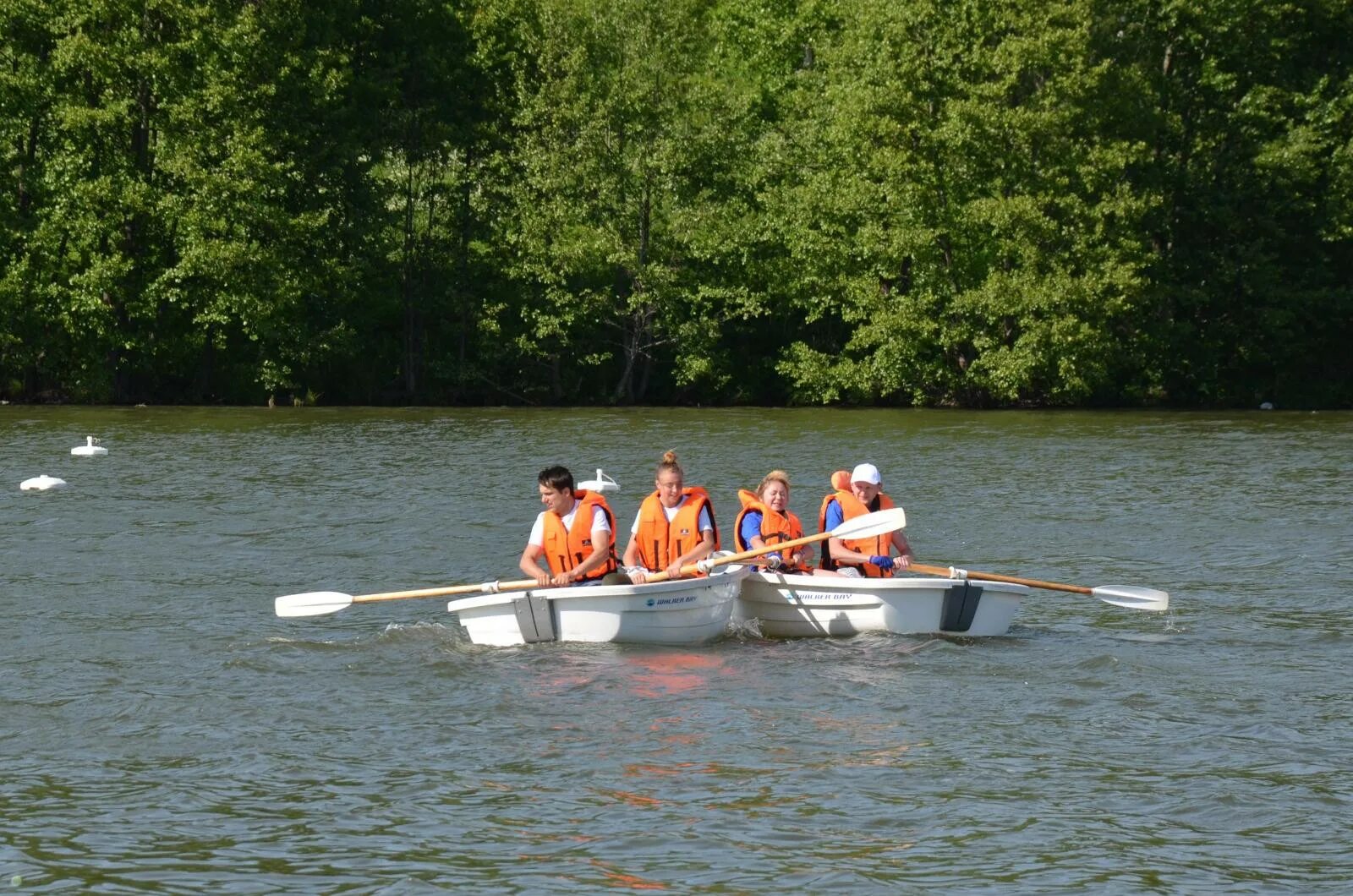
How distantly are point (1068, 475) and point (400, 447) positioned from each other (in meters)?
12.1

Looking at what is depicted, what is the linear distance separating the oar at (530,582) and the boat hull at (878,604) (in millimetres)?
312

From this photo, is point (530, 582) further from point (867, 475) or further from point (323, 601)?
point (867, 475)

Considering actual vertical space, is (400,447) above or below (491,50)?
below

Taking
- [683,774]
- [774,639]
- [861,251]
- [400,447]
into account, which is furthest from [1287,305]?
→ [683,774]

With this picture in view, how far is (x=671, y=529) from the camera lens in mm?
14438

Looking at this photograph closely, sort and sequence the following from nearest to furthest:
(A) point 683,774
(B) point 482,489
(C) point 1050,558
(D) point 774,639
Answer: (A) point 683,774 → (D) point 774,639 → (C) point 1050,558 → (B) point 482,489

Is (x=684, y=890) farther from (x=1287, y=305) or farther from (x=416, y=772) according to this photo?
(x=1287, y=305)

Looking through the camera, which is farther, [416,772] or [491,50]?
[491,50]

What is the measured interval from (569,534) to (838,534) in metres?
2.15

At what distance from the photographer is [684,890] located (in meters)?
8.23

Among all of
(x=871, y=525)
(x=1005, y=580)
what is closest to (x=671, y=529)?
(x=871, y=525)

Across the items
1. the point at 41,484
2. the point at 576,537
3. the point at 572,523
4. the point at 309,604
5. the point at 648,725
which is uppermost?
the point at 572,523

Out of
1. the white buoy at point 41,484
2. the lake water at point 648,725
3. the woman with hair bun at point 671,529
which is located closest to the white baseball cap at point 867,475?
the woman with hair bun at point 671,529

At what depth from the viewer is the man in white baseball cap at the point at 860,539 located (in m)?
14.6
